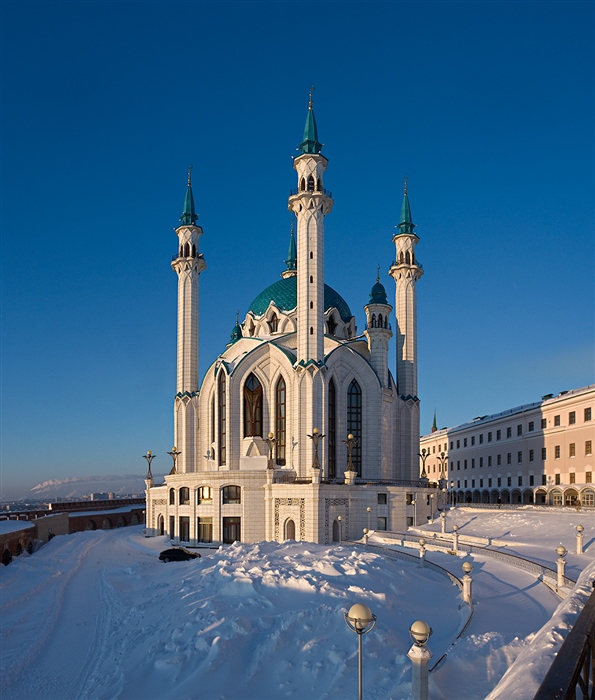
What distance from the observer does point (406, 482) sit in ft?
182

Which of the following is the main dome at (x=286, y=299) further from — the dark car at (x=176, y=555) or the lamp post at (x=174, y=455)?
the dark car at (x=176, y=555)

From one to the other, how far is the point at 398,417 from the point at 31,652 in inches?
1601

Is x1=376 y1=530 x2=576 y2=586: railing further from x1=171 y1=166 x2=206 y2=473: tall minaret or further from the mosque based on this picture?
x1=171 y1=166 x2=206 y2=473: tall minaret

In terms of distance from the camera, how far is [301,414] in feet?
159

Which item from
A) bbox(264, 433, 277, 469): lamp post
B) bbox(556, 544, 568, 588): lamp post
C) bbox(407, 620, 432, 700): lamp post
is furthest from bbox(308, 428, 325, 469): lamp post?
bbox(407, 620, 432, 700): lamp post

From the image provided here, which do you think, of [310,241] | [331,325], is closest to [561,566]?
[310,241]

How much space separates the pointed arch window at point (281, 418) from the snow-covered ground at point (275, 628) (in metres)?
19.0

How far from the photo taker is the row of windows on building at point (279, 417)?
51.7m

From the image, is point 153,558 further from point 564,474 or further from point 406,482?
point 564,474

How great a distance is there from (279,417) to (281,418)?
0.68 feet

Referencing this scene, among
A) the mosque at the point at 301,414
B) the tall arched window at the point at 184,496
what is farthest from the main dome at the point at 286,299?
the tall arched window at the point at 184,496

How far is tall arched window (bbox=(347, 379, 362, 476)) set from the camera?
53.0 meters

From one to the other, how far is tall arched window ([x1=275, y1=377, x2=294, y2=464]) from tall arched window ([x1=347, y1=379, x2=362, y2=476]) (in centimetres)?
558

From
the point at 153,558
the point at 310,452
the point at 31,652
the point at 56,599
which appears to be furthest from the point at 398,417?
the point at 31,652
